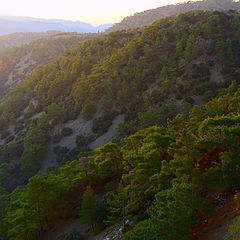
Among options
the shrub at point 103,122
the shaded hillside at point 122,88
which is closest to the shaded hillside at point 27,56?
the shaded hillside at point 122,88

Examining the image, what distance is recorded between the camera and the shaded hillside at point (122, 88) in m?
45.1

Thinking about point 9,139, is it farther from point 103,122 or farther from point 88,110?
point 103,122

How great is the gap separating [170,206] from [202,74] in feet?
138

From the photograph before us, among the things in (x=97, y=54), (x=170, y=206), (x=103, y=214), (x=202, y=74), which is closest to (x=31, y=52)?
(x=97, y=54)

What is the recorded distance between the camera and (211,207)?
41.0 feet

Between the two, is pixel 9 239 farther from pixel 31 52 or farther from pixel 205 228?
pixel 31 52

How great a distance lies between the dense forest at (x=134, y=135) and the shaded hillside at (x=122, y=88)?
255 mm

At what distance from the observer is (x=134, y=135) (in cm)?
2386

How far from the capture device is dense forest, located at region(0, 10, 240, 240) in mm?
13320

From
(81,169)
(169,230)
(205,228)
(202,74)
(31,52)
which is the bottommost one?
(81,169)

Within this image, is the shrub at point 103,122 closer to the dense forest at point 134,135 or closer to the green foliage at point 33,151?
the dense forest at point 134,135

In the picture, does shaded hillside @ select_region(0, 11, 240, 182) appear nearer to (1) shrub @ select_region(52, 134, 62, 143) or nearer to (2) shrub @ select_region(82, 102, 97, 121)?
(1) shrub @ select_region(52, 134, 62, 143)

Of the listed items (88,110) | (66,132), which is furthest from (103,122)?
(66,132)

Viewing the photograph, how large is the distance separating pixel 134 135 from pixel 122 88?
98.5 ft
